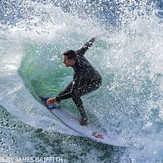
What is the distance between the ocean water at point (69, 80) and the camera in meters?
9.08

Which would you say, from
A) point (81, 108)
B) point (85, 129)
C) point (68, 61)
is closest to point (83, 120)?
point (85, 129)

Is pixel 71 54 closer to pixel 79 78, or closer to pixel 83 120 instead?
pixel 79 78

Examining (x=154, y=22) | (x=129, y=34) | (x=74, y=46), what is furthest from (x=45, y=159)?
(x=154, y=22)

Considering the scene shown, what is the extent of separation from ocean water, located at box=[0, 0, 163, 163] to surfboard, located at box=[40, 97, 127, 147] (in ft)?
0.51

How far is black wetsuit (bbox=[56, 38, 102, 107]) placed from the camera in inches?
342

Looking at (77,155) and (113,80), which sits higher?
(113,80)

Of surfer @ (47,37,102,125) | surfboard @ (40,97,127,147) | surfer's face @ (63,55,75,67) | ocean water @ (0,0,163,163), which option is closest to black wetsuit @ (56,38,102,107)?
surfer @ (47,37,102,125)

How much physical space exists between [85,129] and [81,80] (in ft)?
4.57

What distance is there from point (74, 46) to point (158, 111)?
3.63m

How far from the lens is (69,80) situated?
1071 cm

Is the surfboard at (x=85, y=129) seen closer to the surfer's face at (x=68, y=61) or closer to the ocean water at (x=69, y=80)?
the ocean water at (x=69, y=80)

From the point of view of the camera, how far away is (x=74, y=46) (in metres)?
12.1

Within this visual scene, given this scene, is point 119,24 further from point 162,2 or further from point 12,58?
point 12,58

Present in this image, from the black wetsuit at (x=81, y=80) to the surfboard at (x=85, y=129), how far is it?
613 mm
